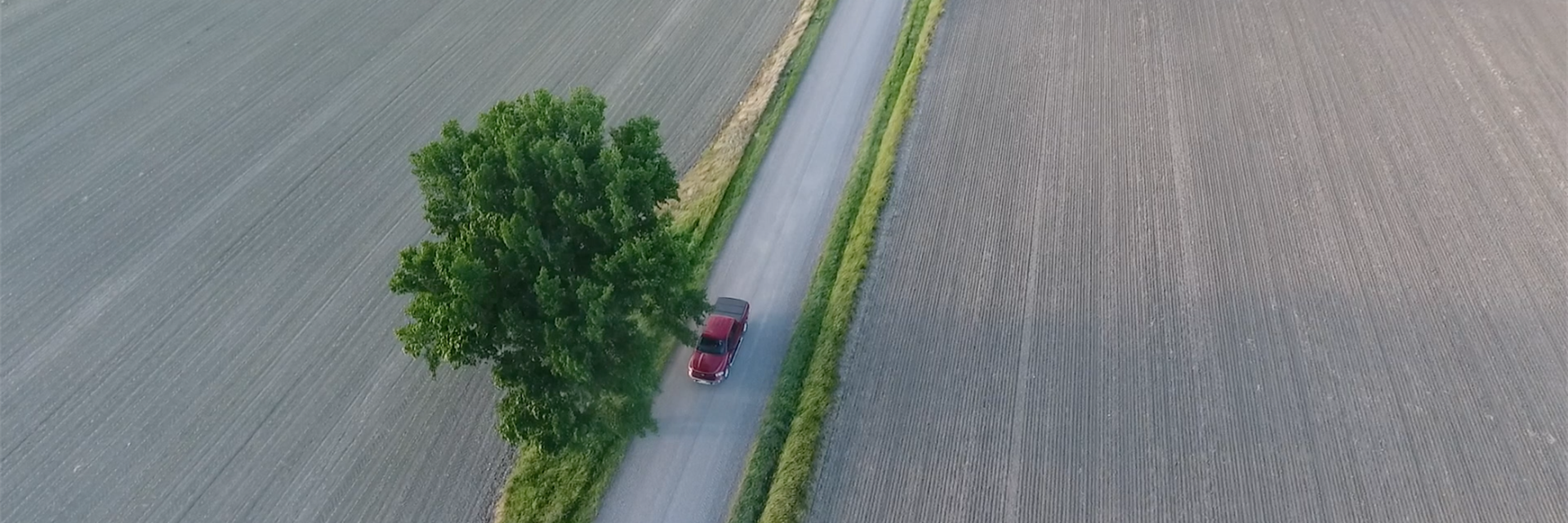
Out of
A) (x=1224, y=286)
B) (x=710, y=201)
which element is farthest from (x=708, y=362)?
(x=1224, y=286)

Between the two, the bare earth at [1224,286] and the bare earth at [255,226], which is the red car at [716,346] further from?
the bare earth at [255,226]

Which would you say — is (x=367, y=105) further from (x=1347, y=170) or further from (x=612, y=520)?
(x=1347, y=170)

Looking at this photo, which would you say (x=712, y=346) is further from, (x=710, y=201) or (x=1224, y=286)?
(x=1224, y=286)

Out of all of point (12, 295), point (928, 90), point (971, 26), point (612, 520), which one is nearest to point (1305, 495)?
point (612, 520)

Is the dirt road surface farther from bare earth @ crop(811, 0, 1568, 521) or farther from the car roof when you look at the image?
bare earth @ crop(811, 0, 1568, 521)

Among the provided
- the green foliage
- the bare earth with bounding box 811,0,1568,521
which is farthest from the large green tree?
the bare earth with bounding box 811,0,1568,521
